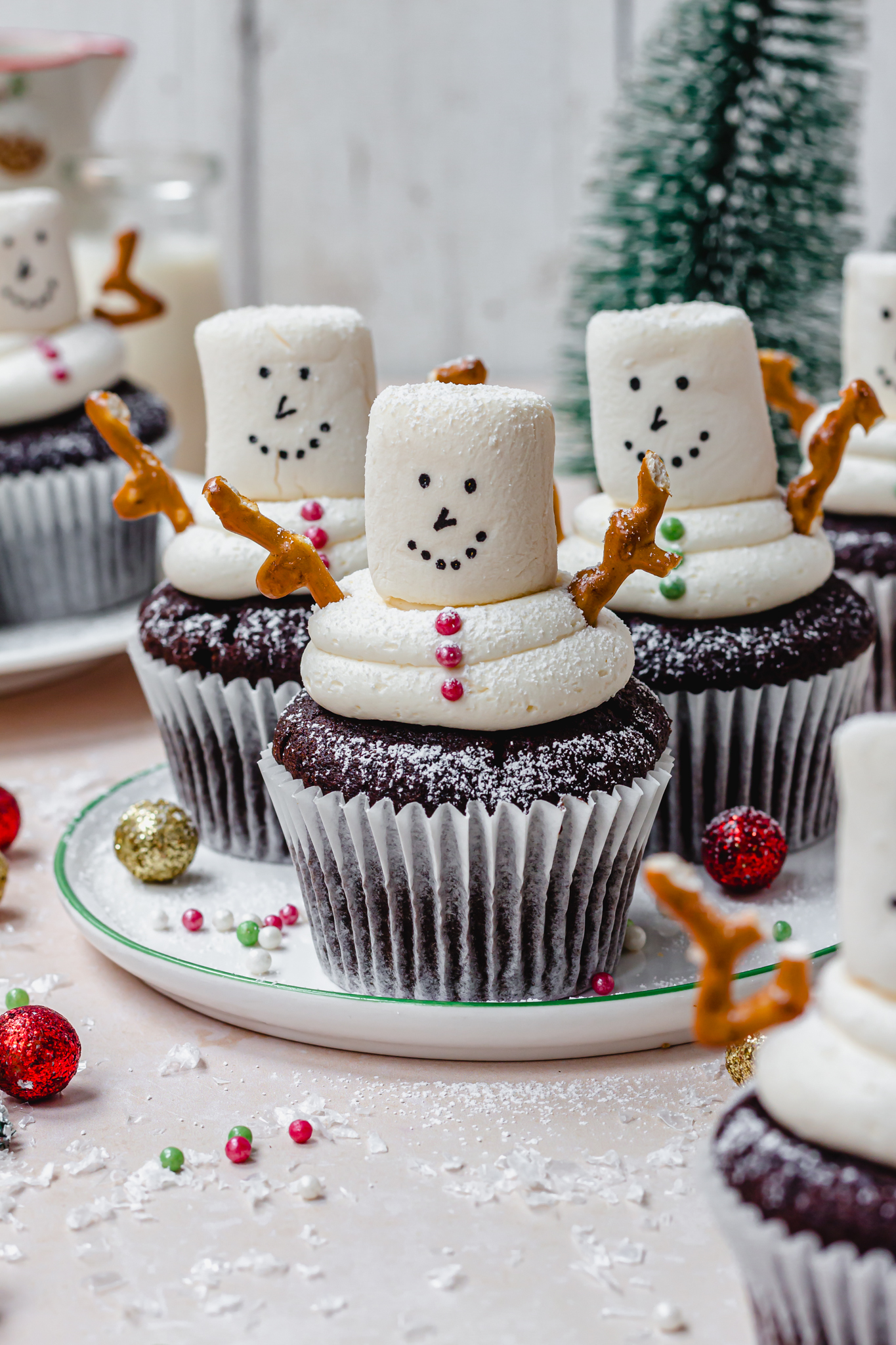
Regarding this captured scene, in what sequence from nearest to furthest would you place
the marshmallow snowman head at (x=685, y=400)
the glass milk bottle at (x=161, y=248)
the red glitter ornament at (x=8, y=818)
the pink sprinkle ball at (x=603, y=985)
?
the pink sprinkle ball at (x=603, y=985) < the marshmallow snowman head at (x=685, y=400) < the red glitter ornament at (x=8, y=818) < the glass milk bottle at (x=161, y=248)

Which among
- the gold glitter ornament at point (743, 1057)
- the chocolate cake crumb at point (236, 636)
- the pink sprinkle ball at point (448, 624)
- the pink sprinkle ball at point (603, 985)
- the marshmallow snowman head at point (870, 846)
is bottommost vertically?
the pink sprinkle ball at point (603, 985)

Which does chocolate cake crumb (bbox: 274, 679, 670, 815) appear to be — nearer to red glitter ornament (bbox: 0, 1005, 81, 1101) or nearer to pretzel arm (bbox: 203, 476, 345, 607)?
pretzel arm (bbox: 203, 476, 345, 607)

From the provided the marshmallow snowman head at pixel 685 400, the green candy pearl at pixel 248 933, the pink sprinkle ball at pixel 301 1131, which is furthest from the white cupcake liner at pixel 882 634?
the pink sprinkle ball at pixel 301 1131

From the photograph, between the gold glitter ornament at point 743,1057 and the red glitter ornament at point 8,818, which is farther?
the red glitter ornament at point 8,818

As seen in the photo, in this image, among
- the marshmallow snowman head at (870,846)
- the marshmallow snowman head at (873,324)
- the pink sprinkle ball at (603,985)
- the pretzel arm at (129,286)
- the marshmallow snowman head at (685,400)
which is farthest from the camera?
the pretzel arm at (129,286)

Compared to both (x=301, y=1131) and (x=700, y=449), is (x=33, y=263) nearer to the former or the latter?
(x=700, y=449)

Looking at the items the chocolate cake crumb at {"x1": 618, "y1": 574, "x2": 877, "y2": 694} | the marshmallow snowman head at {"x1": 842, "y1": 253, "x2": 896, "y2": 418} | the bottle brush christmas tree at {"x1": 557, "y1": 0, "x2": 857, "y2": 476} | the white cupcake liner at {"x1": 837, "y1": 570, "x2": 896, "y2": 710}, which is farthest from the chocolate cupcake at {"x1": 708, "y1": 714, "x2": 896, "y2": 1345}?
the bottle brush christmas tree at {"x1": 557, "y1": 0, "x2": 857, "y2": 476}

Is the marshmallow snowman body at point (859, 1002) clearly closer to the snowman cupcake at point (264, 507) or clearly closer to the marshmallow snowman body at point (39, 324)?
the snowman cupcake at point (264, 507)

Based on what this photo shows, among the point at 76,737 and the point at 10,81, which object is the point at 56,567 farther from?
the point at 10,81
